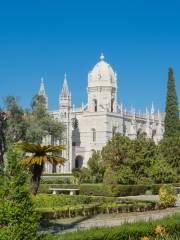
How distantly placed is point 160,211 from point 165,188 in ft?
8.95

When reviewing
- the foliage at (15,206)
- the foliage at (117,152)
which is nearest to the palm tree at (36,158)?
the foliage at (15,206)

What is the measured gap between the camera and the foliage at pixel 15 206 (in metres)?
9.63

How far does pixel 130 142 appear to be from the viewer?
148 ft

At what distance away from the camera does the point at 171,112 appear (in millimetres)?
61906

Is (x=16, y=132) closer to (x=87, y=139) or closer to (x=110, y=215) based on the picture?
(x=87, y=139)

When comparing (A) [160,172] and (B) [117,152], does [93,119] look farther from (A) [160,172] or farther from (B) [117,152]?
(A) [160,172]

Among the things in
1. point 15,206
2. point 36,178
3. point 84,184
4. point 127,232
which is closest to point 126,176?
point 84,184

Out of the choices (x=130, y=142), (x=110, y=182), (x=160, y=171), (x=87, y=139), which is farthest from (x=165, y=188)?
(x=87, y=139)

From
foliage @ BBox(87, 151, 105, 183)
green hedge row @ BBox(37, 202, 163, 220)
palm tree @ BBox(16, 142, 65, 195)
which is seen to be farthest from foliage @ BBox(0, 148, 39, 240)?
foliage @ BBox(87, 151, 105, 183)

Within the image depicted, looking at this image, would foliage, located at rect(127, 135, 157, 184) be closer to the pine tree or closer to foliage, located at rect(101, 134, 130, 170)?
foliage, located at rect(101, 134, 130, 170)

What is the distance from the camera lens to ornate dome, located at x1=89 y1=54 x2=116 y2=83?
8331cm

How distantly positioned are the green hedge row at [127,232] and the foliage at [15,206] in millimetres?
1219

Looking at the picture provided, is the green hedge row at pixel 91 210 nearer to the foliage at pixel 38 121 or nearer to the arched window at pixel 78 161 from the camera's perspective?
the foliage at pixel 38 121

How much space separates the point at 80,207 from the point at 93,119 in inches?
2383
